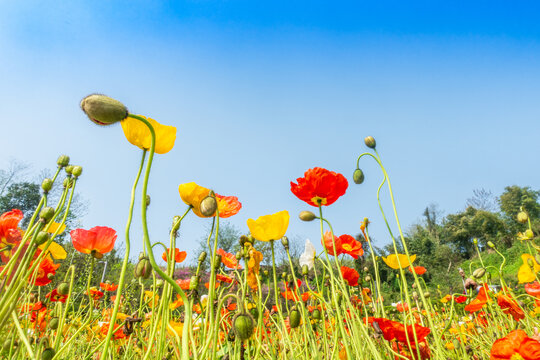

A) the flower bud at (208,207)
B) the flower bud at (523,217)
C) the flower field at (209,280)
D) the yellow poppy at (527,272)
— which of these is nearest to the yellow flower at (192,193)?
the flower field at (209,280)

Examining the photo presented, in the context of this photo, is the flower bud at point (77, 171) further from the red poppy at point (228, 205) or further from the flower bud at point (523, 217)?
the flower bud at point (523, 217)

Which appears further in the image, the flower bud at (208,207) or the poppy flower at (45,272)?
the poppy flower at (45,272)

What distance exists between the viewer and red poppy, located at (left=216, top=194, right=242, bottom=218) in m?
0.91

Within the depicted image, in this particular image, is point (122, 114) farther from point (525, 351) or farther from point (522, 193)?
point (522, 193)

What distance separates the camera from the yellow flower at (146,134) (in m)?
0.52

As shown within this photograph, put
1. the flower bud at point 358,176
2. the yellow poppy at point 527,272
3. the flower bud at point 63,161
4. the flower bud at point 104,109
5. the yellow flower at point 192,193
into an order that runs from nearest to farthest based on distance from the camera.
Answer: the flower bud at point 104,109
the yellow flower at point 192,193
the flower bud at point 63,161
the flower bud at point 358,176
the yellow poppy at point 527,272

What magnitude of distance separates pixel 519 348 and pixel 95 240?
1.05 metres

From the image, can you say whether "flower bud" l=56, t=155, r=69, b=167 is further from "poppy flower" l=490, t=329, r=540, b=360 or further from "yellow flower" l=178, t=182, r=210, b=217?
"poppy flower" l=490, t=329, r=540, b=360

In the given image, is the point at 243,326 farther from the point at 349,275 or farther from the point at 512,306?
the point at 512,306

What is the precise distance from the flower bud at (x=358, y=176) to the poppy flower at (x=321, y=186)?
49 millimetres

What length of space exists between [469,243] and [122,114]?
64.1 feet

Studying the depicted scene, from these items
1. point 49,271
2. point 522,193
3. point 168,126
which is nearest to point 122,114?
point 168,126

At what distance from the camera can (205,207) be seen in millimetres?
557

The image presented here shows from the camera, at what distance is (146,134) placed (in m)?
0.52
